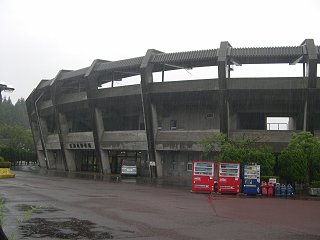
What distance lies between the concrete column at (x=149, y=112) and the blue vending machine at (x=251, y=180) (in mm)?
17526

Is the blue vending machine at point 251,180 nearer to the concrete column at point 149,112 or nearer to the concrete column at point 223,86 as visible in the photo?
the concrete column at point 223,86

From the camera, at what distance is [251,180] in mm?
23250

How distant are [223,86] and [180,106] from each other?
310 inches

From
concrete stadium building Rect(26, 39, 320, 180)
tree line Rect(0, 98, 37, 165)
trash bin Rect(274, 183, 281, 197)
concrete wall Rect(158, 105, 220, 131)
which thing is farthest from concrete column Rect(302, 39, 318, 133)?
tree line Rect(0, 98, 37, 165)

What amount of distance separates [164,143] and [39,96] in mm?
26570

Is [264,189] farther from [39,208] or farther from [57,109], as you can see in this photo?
[57,109]

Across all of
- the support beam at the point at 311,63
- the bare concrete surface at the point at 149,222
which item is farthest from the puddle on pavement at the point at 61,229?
the support beam at the point at 311,63

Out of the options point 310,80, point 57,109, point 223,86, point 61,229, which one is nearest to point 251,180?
point 223,86

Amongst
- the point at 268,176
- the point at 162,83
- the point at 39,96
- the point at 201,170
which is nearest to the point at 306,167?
the point at 268,176

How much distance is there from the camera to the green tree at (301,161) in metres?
26.8

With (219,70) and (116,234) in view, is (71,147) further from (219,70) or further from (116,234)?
(116,234)

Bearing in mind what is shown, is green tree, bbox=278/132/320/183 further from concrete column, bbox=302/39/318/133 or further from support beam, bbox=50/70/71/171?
support beam, bbox=50/70/71/171

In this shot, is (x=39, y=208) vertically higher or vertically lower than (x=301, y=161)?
lower

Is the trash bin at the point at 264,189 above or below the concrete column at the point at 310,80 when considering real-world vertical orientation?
below
